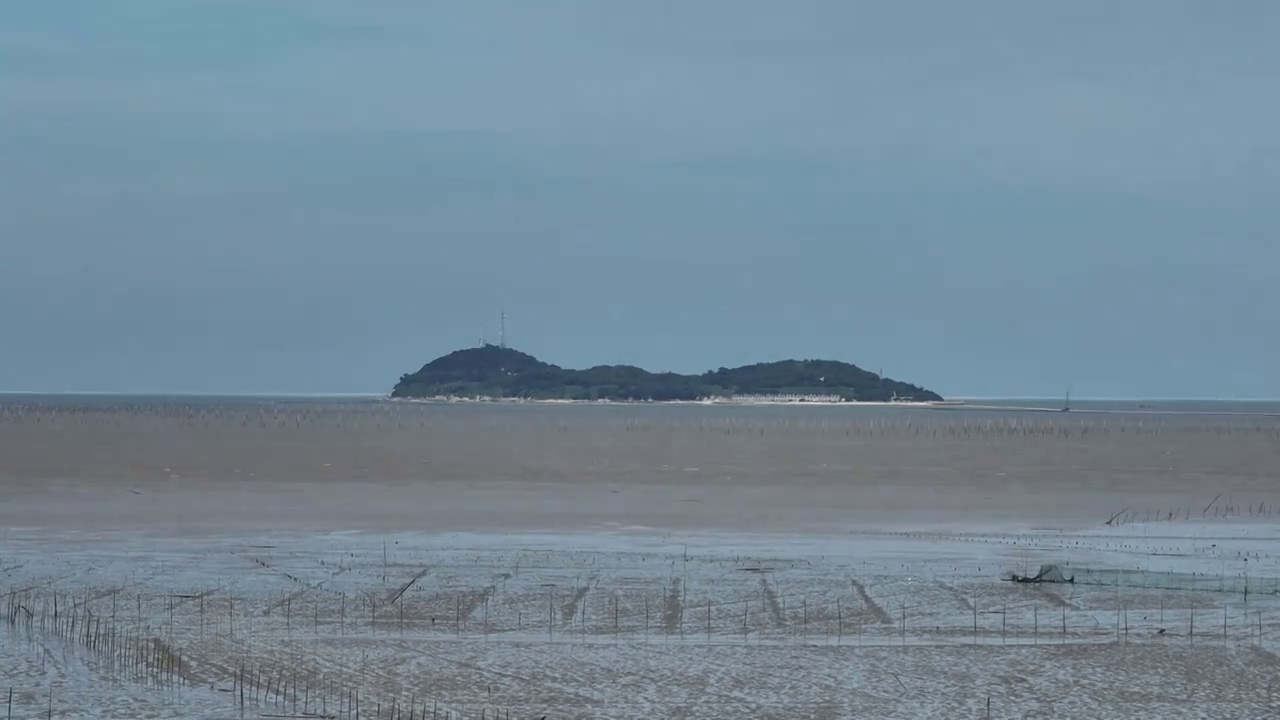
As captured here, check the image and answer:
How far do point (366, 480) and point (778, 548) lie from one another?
29.7m

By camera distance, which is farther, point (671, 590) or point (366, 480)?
point (366, 480)

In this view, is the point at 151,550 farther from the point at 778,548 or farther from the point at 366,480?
the point at 366,480

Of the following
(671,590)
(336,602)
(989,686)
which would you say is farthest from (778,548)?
(989,686)

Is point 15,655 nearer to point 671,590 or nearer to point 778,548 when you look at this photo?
point 671,590

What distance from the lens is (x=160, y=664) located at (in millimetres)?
17188

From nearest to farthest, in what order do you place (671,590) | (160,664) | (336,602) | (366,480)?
(160,664), (336,602), (671,590), (366,480)

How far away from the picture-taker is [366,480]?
2272 inches

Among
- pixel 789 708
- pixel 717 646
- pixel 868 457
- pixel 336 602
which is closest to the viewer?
pixel 789 708

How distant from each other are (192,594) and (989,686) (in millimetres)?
12356

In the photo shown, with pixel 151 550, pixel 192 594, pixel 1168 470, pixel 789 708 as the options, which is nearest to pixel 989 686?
pixel 789 708

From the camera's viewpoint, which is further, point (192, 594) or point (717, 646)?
point (192, 594)

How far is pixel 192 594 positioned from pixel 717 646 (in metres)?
8.67

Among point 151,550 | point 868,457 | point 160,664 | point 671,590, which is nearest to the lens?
point 160,664

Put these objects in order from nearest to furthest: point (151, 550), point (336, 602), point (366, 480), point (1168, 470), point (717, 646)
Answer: point (717, 646) < point (336, 602) < point (151, 550) < point (366, 480) < point (1168, 470)
